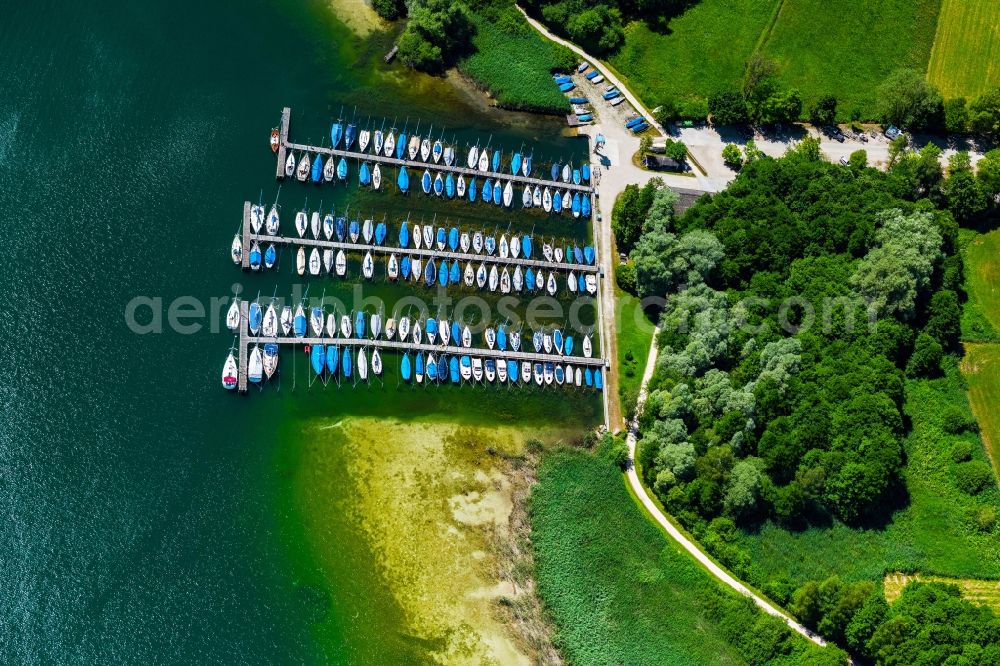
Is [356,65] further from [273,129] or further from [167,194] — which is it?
[167,194]

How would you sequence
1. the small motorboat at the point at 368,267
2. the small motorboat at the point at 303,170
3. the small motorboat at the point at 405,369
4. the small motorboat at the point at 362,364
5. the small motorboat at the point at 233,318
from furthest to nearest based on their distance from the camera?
the small motorboat at the point at 303,170 → the small motorboat at the point at 368,267 → the small motorboat at the point at 405,369 → the small motorboat at the point at 362,364 → the small motorboat at the point at 233,318

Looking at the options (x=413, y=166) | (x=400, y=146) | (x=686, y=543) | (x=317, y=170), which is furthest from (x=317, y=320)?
(x=686, y=543)

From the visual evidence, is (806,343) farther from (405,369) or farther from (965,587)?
(405,369)

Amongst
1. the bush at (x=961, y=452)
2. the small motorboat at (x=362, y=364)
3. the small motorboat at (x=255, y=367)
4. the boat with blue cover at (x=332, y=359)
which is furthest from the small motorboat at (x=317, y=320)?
the bush at (x=961, y=452)

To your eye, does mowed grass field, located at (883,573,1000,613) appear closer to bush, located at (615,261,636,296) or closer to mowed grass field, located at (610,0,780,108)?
bush, located at (615,261,636,296)

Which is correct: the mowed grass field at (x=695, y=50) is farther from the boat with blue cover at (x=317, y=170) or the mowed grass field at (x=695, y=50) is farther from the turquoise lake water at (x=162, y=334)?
the boat with blue cover at (x=317, y=170)

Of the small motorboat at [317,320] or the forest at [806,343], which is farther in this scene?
the small motorboat at [317,320]

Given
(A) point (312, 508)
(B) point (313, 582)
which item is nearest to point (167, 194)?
(A) point (312, 508)
